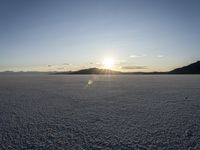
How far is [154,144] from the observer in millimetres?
3688

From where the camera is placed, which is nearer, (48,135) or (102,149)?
(102,149)

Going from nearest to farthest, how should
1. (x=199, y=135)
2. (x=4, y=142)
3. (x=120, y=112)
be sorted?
(x=4, y=142) < (x=199, y=135) < (x=120, y=112)

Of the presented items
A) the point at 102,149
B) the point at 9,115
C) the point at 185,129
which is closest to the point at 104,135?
the point at 102,149

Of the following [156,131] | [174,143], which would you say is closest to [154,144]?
[174,143]

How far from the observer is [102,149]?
→ 3.49 metres

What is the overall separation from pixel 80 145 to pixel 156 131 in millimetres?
2024

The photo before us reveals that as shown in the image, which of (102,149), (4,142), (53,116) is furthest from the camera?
(53,116)

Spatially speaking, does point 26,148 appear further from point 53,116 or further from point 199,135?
point 199,135

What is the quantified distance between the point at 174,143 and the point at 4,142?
A: 12.1 feet

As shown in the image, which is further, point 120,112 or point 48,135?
point 120,112

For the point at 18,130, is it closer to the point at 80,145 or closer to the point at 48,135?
the point at 48,135

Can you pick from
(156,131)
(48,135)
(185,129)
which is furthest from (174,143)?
(48,135)

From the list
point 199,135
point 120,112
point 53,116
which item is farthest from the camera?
point 120,112

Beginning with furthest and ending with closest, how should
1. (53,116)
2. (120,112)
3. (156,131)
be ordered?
(120,112), (53,116), (156,131)
